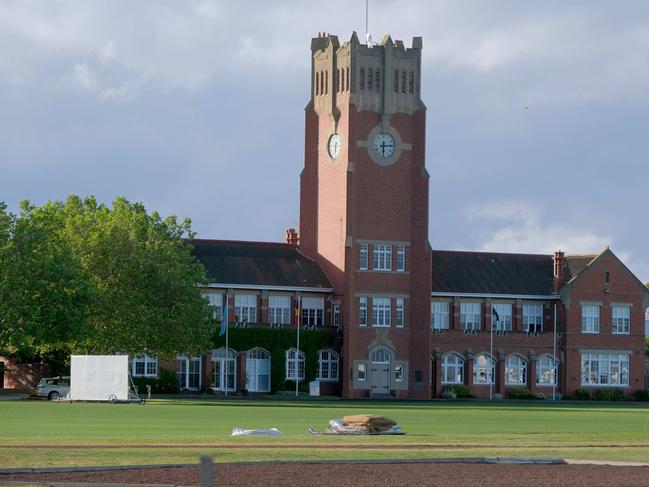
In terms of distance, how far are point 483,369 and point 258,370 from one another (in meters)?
16.3

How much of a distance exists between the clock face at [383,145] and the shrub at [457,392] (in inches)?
638

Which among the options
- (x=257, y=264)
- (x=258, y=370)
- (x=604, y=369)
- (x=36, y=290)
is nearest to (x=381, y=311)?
(x=257, y=264)

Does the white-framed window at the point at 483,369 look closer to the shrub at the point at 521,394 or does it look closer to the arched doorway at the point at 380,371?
the shrub at the point at 521,394

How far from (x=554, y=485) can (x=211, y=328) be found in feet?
193

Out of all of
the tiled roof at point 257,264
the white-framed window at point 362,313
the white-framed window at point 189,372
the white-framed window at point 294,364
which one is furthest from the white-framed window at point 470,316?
the white-framed window at point 189,372

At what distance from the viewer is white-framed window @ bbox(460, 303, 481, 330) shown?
102 metres

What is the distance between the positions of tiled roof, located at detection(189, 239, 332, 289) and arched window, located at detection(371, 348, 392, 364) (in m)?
5.63

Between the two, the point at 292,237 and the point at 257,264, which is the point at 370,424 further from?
the point at 292,237

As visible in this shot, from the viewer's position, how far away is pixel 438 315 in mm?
102000

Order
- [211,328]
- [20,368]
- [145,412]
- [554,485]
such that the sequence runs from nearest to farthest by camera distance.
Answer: [554,485]
[145,412]
[211,328]
[20,368]

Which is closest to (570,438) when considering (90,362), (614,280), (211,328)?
(90,362)

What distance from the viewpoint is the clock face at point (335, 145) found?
3866 inches

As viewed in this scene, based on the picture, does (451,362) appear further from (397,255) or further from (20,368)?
(20,368)

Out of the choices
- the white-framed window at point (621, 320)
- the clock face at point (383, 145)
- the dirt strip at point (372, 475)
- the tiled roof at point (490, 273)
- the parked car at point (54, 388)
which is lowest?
the parked car at point (54, 388)
